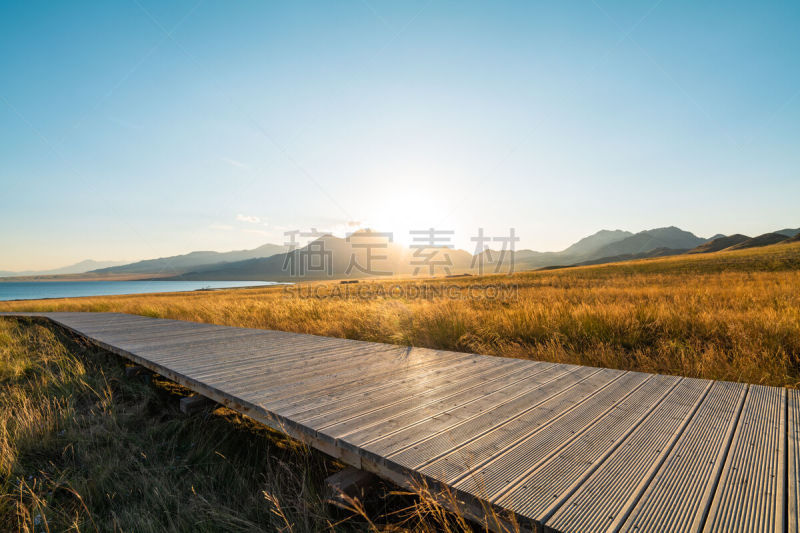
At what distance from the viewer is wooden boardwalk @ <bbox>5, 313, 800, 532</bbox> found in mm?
1460

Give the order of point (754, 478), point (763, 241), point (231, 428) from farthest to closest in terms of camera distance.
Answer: point (763, 241)
point (231, 428)
point (754, 478)

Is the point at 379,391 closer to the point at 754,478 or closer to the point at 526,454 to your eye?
the point at 526,454

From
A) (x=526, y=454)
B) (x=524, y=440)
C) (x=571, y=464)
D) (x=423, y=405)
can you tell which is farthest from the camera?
(x=423, y=405)

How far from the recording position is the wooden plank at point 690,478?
1.36 metres

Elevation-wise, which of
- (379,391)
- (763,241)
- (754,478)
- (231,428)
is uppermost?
(763,241)

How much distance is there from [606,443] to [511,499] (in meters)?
0.83

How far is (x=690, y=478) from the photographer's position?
164 centimetres

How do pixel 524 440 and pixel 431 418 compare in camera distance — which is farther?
pixel 431 418

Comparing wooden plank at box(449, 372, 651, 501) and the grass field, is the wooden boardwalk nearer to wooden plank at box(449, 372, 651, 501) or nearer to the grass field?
wooden plank at box(449, 372, 651, 501)

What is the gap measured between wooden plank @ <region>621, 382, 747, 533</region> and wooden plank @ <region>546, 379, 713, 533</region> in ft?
0.12

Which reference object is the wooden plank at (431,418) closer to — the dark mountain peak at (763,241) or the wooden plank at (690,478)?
the wooden plank at (690,478)

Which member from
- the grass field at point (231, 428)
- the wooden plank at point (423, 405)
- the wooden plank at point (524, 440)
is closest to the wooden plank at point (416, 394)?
the wooden plank at point (423, 405)

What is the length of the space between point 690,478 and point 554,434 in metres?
0.65

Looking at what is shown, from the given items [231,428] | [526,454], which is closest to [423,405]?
[526,454]
